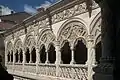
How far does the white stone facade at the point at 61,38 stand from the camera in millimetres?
8781

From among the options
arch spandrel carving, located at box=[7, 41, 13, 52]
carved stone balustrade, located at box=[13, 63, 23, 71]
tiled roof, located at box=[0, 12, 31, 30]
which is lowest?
carved stone balustrade, located at box=[13, 63, 23, 71]

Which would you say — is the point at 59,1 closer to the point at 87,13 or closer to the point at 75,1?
the point at 75,1

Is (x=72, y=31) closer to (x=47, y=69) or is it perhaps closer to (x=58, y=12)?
(x=58, y=12)

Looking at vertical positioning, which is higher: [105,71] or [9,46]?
[9,46]

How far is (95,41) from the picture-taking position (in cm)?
855

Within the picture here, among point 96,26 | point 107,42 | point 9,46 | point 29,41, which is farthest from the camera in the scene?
point 9,46

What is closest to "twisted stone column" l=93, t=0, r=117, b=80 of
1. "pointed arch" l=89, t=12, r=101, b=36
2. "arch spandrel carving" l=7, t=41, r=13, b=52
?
"pointed arch" l=89, t=12, r=101, b=36

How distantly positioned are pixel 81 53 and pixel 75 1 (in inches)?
253

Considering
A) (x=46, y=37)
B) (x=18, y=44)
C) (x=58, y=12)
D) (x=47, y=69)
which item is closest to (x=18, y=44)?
(x=18, y=44)

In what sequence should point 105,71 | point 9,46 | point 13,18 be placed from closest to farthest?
point 105,71
point 9,46
point 13,18

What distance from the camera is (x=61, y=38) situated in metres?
10.8

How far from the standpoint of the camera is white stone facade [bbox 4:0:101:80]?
28.8ft

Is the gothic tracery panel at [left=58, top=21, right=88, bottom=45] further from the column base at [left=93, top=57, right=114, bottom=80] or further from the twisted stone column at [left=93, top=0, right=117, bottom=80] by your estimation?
the column base at [left=93, top=57, right=114, bottom=80]

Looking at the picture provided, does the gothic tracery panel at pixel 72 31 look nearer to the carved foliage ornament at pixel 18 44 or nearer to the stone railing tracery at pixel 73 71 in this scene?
the stone railing tracery at pixel 73 71
